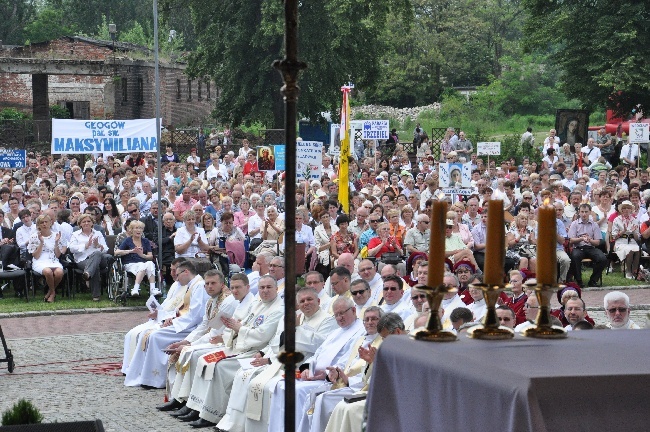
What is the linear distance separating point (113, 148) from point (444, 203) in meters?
21.2

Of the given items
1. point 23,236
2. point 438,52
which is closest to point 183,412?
point 23,236

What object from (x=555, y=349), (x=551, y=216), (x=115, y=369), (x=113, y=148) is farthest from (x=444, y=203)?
(x=113, y=148)

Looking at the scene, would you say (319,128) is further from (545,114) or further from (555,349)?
(555,349)

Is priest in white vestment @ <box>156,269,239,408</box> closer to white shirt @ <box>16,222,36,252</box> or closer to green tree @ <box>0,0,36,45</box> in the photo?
white shirt @ <box>16,222,36,252</box>

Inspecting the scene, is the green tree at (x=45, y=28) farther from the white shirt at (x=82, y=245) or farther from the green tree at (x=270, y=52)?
the white shirt at (x=82, y=245)

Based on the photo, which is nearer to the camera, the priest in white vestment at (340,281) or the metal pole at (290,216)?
the metal pole at (290,216)

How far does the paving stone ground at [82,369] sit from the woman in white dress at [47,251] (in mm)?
915

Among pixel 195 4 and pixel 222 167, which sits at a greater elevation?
pixel 195 4

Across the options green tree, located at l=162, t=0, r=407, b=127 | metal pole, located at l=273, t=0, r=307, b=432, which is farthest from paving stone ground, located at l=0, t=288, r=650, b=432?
green tree, located at l=162, t=0, r=407, b=127

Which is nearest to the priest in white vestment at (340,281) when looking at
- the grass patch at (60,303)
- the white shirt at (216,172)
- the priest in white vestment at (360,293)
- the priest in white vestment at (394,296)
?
the priest in white vestment at (360,293)

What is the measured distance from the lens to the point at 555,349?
319cm

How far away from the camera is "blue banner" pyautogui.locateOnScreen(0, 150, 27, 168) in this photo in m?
24.9

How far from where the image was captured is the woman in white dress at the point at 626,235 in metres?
21.0

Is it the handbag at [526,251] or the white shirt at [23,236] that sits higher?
the white shirt at [23,236]
